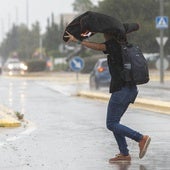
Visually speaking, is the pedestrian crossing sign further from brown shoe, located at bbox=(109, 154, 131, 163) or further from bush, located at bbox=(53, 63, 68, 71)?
bush, located at bbox=(53, 63, 68, 71)

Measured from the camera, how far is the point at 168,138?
12.4 m

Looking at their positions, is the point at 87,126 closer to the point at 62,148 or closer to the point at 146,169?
the point at 62,148

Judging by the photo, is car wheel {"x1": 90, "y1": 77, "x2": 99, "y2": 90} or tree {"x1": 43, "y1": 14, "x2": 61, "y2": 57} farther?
tree {"x1": 43, "y1": 14, "x2": 61, "y2": 57}

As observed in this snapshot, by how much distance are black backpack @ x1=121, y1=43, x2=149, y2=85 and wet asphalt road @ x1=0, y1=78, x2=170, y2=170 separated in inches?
43.0

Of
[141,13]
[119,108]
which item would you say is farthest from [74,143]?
[141,13]

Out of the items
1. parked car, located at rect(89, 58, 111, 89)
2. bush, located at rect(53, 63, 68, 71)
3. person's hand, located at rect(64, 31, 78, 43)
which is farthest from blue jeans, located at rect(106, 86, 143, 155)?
bush, located at rect(53, 63, 68, 71)

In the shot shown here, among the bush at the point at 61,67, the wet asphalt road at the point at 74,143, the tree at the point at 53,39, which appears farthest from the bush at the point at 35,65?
the wet asphalt road at the point at 74,143

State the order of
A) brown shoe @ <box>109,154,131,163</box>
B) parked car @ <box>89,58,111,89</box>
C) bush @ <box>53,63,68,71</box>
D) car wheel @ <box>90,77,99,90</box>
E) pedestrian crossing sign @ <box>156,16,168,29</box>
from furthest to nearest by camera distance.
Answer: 1. bush @ <box>53,63,68,71</box>
2. pedestrian crossing sign @ <box>156,16,168,29</box>
3. car wheel @ <box>90,77,99,90</box>
4. parked car @ <box>89,58,111,89</box>
5. brown shoe @ <box>109,154,131,163</box>

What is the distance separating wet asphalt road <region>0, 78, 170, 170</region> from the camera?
9477 millimetres

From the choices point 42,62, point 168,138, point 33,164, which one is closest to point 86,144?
point 168,138

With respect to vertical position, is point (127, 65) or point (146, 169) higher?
point (127, 65)

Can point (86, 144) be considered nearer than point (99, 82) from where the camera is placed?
Yes

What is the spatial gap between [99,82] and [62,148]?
2316 centimetres

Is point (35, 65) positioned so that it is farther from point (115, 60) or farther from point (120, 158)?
point (115, 60)
